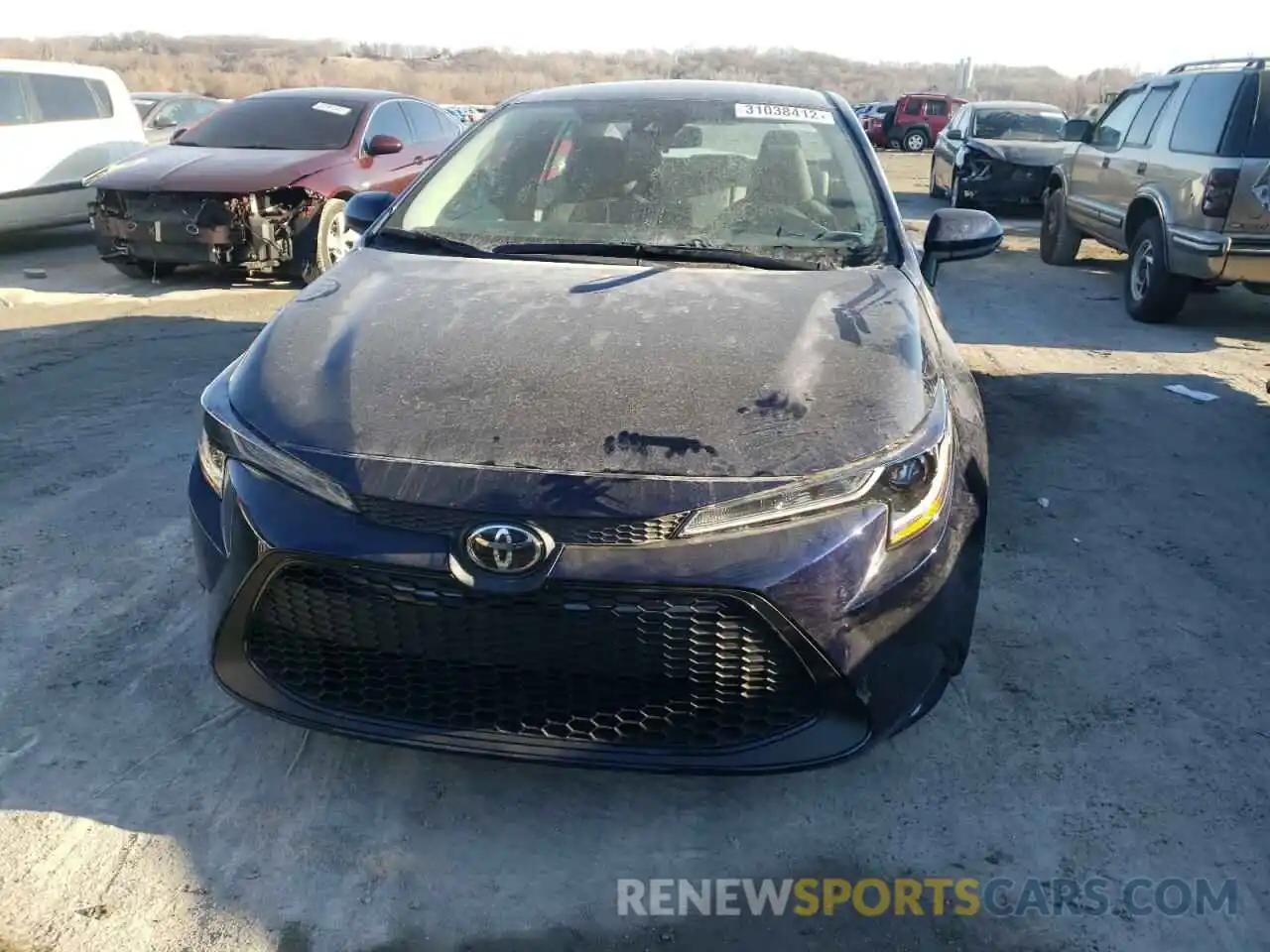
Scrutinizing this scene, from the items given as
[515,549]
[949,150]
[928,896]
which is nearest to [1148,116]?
[949,150]

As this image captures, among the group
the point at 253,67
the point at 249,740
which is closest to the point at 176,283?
the point at 249,740

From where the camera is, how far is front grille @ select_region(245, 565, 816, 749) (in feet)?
6.88

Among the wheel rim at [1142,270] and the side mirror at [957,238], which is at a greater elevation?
the side mirror at [957,238]

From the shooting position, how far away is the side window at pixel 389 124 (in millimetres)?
8852

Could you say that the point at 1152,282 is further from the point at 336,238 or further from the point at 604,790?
the point at 604,790

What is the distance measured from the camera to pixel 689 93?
4004 millimetres

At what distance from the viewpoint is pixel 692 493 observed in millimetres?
2094

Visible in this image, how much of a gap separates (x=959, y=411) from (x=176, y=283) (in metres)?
7.31

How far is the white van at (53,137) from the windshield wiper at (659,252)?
7.57 meters

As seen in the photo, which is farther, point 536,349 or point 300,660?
point 536,349

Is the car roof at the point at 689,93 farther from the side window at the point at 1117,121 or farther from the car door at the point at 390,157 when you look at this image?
the side window at the point at 1117,121

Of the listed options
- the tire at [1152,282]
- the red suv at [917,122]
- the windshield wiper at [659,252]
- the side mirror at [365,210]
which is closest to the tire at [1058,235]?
the tire at [1152,282]

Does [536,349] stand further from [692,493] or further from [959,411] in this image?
[959,411]

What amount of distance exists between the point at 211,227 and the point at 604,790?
633 cm
